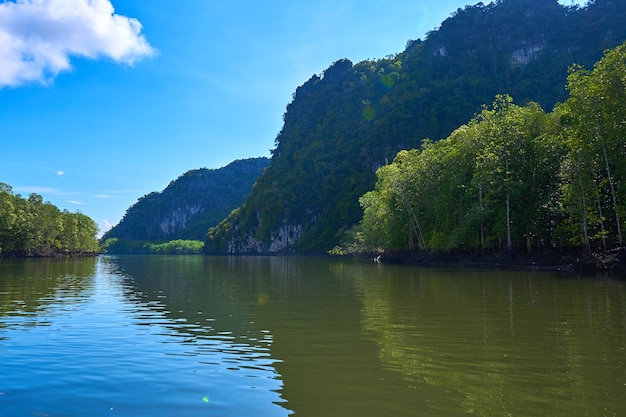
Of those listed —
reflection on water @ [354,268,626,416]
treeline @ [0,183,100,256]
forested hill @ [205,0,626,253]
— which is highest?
forested hill @ [205,0,626,253]

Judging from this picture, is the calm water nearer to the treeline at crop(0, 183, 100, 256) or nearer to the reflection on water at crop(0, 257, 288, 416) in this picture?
the reflection on water at crop(0, 257, 288, 416)

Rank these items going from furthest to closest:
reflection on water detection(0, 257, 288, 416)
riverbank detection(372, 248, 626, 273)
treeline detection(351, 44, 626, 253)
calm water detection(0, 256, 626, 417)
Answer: treeline detection(351, 44, 626, 253) → riverbank detection(372, 248, 626, 273) → reflection on water detection(0, 257, 288, 416) → calm water detection(0, 256, 626, 417)

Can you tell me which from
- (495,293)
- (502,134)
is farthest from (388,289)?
(502,134)

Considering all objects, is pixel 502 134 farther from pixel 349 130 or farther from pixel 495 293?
pixel 349 130

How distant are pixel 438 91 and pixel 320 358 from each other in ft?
557

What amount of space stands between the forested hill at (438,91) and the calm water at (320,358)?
4883 inches

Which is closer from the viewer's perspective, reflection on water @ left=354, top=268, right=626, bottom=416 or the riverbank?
reflection on water @ left=354, top=268, right=626, bottom=416

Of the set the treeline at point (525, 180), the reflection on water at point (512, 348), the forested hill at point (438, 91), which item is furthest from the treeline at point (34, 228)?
the reflection on water at point (512, 348)

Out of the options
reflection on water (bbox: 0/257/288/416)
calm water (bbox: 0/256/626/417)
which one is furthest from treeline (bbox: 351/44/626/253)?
reflection on water (bbox: 0/257/288/416)

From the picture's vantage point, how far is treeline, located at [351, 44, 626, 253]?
3766cm

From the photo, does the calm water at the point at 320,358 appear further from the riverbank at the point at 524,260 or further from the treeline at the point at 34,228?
the treeline at the point at 34,228

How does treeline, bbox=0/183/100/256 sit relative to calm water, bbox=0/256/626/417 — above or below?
above

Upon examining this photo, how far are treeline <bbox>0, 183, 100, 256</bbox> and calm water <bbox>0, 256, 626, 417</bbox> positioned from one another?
94939 millimetres

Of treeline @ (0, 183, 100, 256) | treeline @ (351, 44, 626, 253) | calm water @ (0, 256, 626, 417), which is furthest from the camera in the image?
treeline @ (0, 183, 100, 256)
